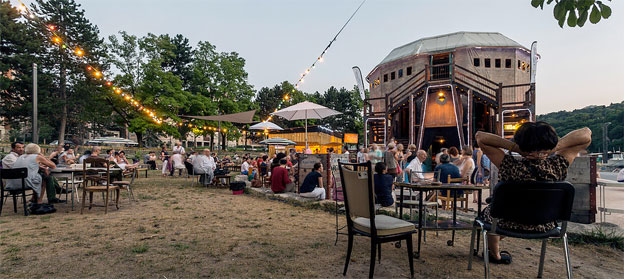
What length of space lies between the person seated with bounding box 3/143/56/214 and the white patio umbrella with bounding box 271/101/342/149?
725 centimetres

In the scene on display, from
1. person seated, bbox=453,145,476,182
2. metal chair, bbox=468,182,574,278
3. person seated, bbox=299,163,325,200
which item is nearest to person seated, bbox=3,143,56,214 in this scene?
person seated, bbox=299,163,325,200

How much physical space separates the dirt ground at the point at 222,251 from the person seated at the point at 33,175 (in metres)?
0.35

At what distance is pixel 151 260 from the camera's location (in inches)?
126

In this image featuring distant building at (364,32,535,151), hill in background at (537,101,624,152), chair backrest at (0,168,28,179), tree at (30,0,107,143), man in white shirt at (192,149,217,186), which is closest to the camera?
chair backrest at (0,168,28,179)

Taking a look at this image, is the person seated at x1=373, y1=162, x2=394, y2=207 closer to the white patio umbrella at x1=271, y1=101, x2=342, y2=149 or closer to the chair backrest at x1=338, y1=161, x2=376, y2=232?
the chair backrest at x1=338, y1=161, x2=376, y2=232

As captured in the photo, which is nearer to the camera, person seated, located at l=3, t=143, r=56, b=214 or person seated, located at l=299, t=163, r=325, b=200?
person seated, located at l=3, t=143, r=56, b=214

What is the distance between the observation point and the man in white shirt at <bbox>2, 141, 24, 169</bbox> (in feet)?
18.8

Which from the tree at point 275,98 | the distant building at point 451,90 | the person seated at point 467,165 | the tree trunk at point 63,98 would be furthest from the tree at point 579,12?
the tree at point 275,98

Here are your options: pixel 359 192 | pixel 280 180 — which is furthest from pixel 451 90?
pixel 359 192

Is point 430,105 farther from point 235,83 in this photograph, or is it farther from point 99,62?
point 99,62

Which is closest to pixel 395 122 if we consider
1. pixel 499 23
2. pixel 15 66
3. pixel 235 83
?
pixel 235 83

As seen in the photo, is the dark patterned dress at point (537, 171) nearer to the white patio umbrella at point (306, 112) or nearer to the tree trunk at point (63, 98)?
the white patio umbrella at point (306, 112)

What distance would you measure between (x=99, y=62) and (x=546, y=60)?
3955 centimetres

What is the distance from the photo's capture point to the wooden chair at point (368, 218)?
2538 mm
